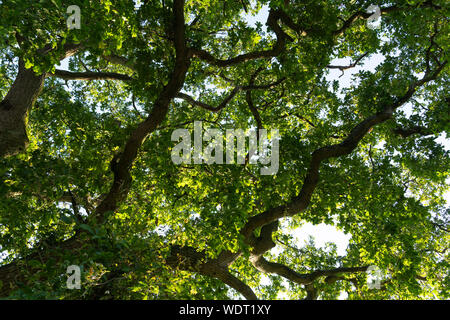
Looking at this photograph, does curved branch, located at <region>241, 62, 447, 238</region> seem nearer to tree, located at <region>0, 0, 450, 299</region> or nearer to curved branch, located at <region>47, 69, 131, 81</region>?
tree, located at <region>0, 0, 450, 299</region>

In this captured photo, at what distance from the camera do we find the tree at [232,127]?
6.36 m

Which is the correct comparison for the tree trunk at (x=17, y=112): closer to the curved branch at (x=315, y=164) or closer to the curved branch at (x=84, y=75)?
the curved branch at (x=84, y=75)

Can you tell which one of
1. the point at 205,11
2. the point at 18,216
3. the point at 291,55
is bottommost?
the point at 18,216

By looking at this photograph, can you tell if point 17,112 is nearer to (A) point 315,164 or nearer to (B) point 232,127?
(B) point 232,127

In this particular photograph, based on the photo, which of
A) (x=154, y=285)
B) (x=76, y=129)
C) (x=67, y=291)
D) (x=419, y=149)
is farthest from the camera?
(x=419, y=149)

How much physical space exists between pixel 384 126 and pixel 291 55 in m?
3.88

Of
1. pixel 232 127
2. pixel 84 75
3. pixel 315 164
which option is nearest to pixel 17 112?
pixel 84 75

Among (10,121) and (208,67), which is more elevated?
(208,67)

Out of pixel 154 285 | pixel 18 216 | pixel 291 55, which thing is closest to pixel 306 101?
pixel 291 55

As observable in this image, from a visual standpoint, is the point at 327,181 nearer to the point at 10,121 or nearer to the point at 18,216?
the point at 18,216

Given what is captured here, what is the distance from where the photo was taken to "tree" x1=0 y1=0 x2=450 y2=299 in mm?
6355

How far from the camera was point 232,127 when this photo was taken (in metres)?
10.9

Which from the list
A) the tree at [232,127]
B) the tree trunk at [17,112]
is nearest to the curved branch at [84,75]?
the tree at [232,127]

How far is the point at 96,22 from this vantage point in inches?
233
